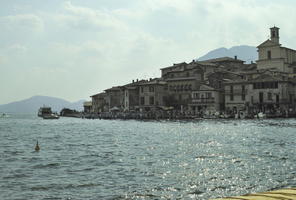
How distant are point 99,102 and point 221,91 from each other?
5343 cm

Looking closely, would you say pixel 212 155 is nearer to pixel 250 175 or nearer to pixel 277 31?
pixel 250 175

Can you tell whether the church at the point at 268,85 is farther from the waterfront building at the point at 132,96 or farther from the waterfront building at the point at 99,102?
the waterfront building at the point at 99,102

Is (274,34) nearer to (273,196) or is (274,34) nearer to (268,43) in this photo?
(268,43)

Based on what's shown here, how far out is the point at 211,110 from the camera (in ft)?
306

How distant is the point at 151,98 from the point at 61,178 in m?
84.9

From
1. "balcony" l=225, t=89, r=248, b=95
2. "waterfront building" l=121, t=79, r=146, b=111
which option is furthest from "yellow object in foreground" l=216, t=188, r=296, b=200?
"waterfront building" l=121, t=79, r=146, b=111

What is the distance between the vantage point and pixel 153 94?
102 metres

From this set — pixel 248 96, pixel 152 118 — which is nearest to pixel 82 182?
pixel 248 96

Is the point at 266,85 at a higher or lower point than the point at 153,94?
higher

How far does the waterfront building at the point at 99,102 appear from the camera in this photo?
434ft

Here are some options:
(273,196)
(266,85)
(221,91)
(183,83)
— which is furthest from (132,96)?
(273,196)

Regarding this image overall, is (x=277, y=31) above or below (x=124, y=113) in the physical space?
above

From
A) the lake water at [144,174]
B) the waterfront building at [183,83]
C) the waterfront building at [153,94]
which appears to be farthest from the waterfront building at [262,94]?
the lake water at [144,174]

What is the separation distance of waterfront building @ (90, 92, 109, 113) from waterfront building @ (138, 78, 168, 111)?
28.1 m
